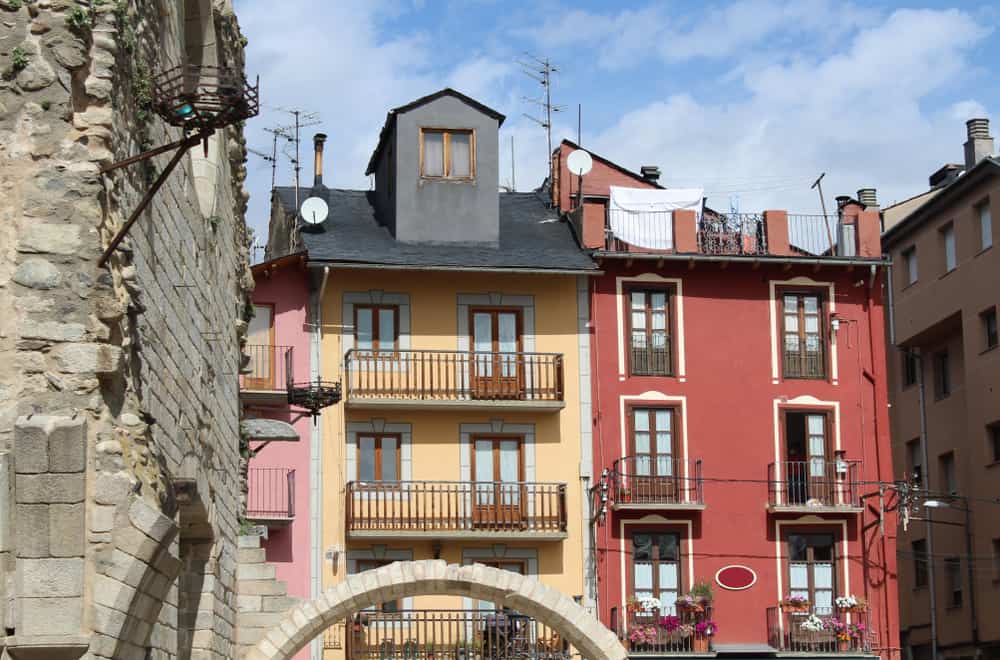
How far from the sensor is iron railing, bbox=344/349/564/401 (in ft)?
103

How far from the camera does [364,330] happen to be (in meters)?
31.9

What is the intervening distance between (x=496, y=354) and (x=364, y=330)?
2.48 m

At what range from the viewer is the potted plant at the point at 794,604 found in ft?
104

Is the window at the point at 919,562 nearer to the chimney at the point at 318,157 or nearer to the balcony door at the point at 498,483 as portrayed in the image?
the balcony door at the point at 498,483

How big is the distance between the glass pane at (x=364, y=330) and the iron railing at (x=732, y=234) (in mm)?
6533

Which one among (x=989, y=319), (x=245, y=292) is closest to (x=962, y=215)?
(x=989, y=319)

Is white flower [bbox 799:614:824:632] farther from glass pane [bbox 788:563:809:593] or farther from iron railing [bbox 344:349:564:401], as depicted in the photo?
iron railing [bbox 344:349:564:401]

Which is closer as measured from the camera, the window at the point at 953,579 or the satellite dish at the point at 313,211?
the satellite dish at the point at 313,211

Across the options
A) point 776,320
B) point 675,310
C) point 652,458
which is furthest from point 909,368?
point 652,458

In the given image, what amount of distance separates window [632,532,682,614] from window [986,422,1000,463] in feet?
25.4

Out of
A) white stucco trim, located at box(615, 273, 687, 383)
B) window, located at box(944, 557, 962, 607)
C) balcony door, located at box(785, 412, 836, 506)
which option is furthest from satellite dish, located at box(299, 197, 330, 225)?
window, located at box(944, 557, 962, 607)

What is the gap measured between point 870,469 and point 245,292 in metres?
18.0

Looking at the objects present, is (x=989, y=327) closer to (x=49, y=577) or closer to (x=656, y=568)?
(x=656, y=568)

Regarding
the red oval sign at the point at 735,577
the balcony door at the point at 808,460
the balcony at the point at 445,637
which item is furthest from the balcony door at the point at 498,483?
the balcony door at the point at 808,460
